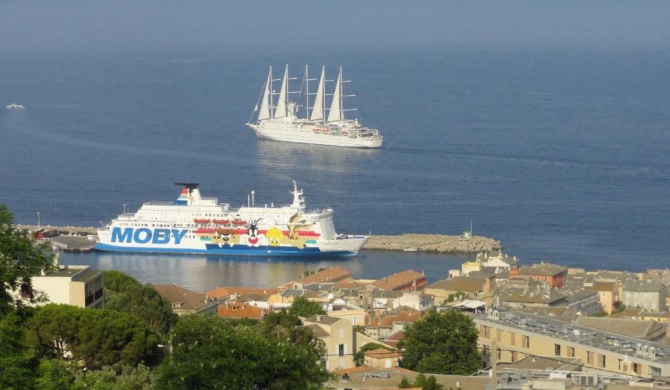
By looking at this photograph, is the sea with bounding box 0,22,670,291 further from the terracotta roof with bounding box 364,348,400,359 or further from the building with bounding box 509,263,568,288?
the terracotta roof with bounding box 364,348,400,359

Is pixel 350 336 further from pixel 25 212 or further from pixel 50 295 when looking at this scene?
pixel 25 212

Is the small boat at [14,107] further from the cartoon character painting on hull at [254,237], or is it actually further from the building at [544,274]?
the building at [544,274]

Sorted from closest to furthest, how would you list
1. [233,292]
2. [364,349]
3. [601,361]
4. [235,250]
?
[601,361], [364,349], [233,292], [235,250]

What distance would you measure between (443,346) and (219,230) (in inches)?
1149

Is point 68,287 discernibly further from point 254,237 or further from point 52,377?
point 254,237

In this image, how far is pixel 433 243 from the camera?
49.5 metres

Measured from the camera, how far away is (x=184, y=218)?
177 ft

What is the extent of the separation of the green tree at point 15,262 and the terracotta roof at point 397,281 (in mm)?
20688

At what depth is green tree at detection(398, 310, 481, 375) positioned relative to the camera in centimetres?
2397

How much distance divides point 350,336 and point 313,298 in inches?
362

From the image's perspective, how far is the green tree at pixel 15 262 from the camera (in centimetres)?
1662

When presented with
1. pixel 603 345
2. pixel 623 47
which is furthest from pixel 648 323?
pixel 623 47

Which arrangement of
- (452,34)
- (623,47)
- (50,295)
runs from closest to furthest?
(50,295)
(623,47)
(452,34)

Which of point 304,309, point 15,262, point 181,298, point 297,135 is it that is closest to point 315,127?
point 297,135
